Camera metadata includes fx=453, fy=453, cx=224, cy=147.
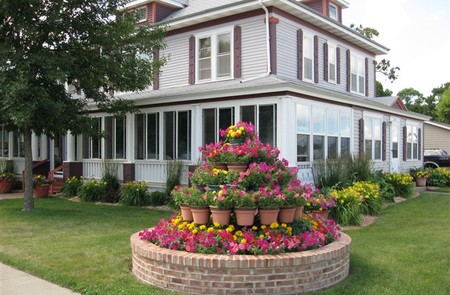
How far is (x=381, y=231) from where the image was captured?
364 inches

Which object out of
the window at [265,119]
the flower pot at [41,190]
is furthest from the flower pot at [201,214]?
the flower pot at [41,190]

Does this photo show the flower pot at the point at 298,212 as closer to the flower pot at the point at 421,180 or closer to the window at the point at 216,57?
the window at the point at 216,57

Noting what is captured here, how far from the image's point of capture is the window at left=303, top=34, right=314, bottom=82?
16.2 m

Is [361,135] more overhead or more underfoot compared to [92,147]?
more overhead

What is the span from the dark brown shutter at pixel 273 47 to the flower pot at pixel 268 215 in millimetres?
9395

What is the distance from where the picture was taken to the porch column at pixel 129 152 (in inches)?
621

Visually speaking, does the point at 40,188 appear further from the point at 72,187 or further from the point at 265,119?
the point at 265,119

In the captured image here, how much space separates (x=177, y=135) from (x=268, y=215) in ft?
31.3

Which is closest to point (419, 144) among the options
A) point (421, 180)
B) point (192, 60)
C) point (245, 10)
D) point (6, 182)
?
point (421, 180)

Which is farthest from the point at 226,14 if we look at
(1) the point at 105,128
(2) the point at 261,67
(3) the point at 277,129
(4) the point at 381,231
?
(4) the point at 381,231

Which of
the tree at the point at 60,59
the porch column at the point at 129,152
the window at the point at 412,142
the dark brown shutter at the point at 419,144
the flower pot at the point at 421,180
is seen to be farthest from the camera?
the dark brown shutter at the point at 419,144

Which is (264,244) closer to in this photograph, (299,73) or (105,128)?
(299,73)

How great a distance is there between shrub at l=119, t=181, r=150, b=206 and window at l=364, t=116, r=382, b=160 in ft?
28.3

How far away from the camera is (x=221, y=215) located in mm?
5676
